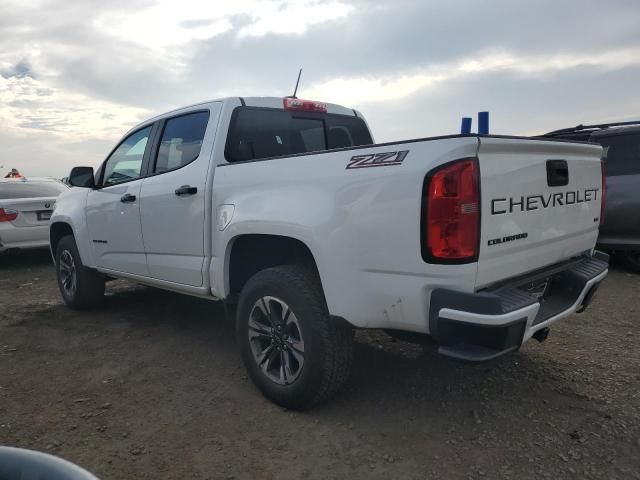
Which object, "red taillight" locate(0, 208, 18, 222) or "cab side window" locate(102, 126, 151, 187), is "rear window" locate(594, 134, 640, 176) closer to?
"cab side window" locate(102, 126, 151, 187)

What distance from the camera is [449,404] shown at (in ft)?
9.87

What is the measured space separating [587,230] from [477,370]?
118 centimetres

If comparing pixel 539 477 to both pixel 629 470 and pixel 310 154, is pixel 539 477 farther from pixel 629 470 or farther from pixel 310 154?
pixel 310 154

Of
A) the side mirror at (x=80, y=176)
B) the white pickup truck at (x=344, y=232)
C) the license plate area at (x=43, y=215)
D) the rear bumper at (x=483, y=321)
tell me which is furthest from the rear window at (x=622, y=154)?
the license plate area at (x=43, y=215)

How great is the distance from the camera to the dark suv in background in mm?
6191

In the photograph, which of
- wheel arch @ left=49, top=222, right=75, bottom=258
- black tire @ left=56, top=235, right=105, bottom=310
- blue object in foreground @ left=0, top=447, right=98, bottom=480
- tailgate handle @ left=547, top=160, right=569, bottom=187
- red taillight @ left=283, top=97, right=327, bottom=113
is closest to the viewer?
blue object in foreground @ left=0, top=447, right=98, bottom=480

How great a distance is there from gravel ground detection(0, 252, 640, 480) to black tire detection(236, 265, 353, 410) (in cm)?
17

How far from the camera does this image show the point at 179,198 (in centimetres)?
360

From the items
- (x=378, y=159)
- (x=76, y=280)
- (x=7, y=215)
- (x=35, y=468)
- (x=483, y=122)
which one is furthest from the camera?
(x=7, y=215)

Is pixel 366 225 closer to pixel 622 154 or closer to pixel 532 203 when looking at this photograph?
pixel 532 203

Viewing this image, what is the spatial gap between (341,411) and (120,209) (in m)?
2.64

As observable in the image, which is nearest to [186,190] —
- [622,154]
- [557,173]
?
[557,173]

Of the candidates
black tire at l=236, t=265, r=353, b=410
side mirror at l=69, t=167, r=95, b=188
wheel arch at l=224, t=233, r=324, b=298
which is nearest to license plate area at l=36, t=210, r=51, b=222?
side mirror at l=69, t=167, r=95, b=188

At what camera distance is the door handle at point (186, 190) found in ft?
11.4
